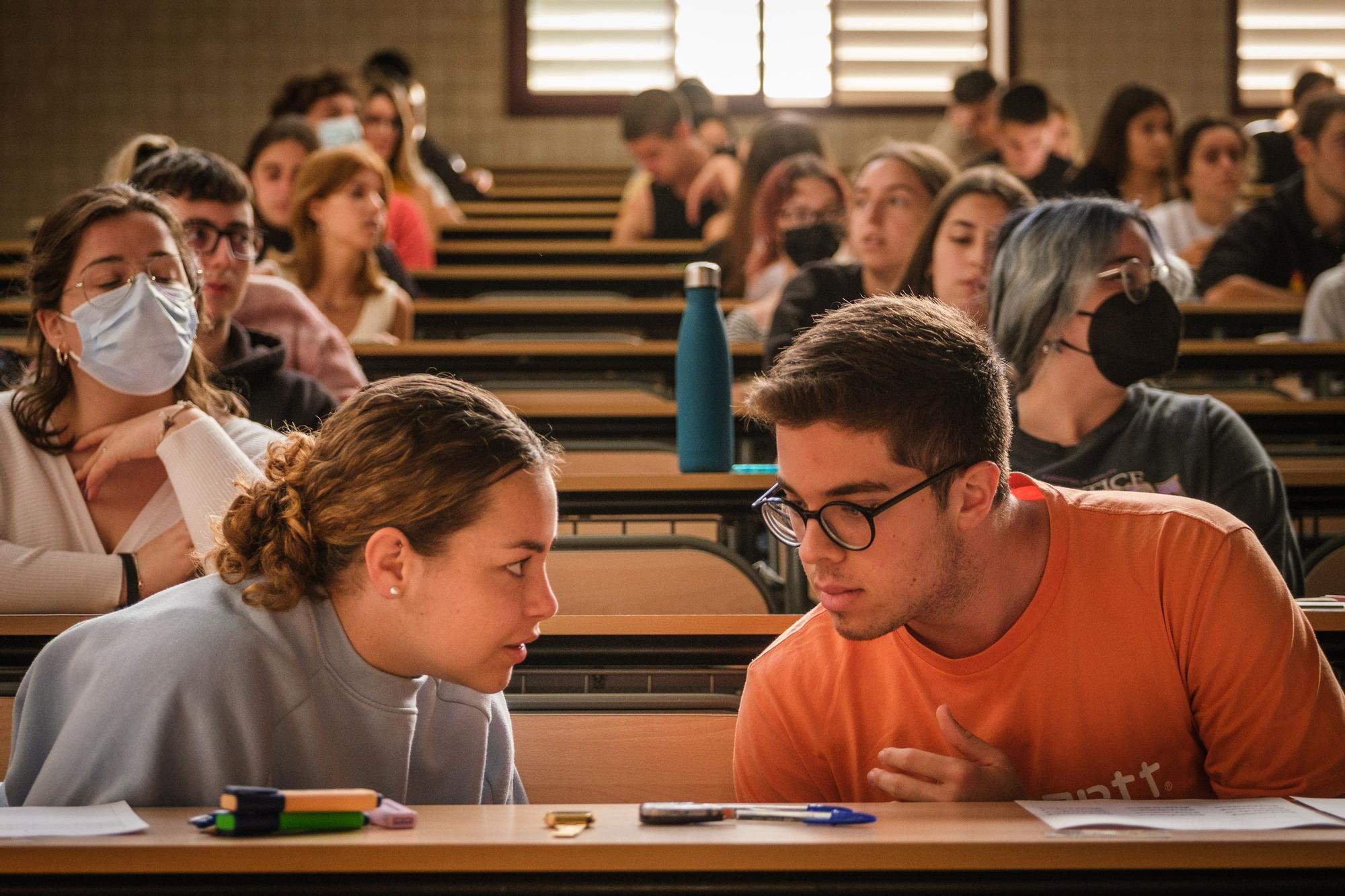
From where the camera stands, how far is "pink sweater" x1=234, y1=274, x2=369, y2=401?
296cm

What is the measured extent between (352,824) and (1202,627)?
32.3 inches

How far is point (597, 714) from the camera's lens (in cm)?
162

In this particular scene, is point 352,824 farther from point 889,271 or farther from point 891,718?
point 889,271

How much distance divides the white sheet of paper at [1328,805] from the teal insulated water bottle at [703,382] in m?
1.28

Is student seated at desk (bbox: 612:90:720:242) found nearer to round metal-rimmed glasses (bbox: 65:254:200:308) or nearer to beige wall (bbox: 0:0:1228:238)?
beige wall (bbox: 0:0:1228:238)

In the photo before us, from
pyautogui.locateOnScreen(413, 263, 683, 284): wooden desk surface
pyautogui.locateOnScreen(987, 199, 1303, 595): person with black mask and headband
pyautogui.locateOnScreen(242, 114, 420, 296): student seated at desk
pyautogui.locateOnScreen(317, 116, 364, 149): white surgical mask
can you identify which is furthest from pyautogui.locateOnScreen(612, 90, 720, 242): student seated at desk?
pyautogui.locateOnScreen(987, 199, 1303, 595): person with black mask and headband

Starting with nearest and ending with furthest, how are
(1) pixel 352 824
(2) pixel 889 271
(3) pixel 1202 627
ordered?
(1) pixel 352 824, (3) pixel 1202 627, (2) pixel 889 271

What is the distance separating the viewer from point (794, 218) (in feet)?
13.7

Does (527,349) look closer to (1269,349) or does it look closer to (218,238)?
(218,238)

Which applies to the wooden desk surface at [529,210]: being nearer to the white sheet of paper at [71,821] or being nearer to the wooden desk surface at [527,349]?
the wooden desk surface at [527,349]

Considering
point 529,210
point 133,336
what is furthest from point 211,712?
point 529,210

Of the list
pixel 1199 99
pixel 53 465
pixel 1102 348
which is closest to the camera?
pixel 53 465

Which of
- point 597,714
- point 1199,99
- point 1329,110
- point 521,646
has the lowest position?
point 597,714

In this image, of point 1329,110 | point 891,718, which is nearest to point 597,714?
point 891,718
